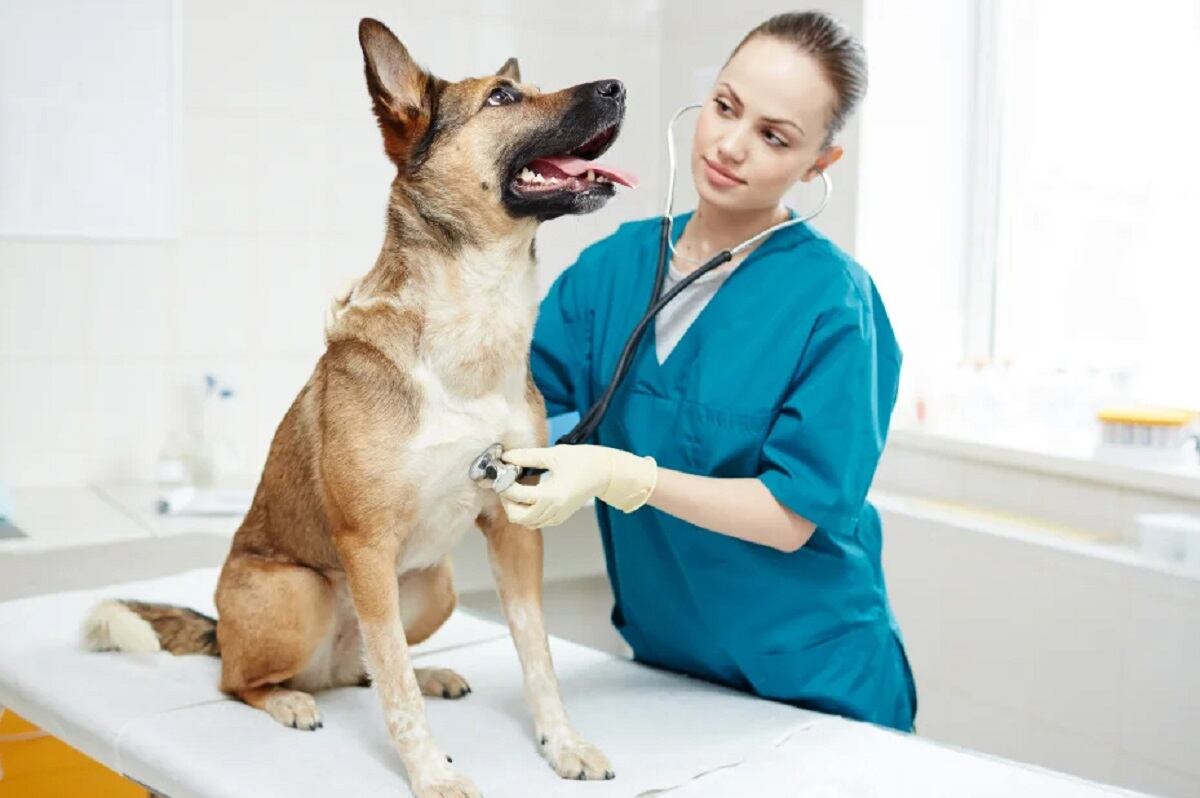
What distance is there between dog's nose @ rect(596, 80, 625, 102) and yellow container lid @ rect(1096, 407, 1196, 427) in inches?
57.2

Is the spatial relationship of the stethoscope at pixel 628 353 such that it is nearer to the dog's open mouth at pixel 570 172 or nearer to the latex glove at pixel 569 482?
the latex glove at pixel 569 482

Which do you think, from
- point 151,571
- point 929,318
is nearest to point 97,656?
point 151,571

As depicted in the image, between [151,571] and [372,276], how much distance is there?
1.25 metres

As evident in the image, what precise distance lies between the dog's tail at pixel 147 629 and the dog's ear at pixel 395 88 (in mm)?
693

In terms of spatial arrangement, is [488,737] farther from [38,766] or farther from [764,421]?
[38,766]

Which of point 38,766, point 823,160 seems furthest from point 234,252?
point 823,160

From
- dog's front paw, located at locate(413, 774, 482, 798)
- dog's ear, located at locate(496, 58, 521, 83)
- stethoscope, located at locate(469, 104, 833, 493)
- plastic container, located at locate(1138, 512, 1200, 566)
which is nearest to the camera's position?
dog's front paw, located at locate(413, 774, 482, 798)

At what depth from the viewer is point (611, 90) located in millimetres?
1321

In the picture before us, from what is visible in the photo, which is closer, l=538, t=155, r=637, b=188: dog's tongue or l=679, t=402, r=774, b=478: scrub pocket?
l=538, t=155, r=637, b=188: dog's tongue

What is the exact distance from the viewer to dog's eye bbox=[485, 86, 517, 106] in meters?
1.37

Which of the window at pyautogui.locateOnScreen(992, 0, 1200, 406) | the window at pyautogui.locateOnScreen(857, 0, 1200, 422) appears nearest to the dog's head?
the window at pyautogui.locateOnScreen(857, 0, 1200, 422)

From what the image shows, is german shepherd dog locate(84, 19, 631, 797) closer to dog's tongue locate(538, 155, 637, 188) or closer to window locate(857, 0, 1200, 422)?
dog's tongue locate(538, 155, 637, 188)

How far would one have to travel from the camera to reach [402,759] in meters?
1.29

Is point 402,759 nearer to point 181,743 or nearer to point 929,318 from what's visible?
A: point 181,743
